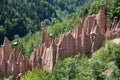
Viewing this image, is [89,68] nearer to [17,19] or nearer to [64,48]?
[64,48]

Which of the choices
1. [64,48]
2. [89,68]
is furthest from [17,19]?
[89,68]

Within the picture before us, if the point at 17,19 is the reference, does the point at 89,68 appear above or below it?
below

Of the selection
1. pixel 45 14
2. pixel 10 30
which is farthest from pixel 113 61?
pixel 45 14

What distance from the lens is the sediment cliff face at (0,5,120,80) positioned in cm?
5197

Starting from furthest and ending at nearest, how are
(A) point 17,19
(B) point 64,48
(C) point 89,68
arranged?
1. (A) point 17,19
2. (B) point 64,48
3. (C) point 89,68

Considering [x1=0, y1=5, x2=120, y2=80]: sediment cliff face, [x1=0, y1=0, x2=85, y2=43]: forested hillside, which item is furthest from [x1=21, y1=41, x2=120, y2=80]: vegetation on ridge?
[x1=0, y1=0, x2=85, y2=43]: forested hillside

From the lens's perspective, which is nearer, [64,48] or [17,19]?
[64,48]

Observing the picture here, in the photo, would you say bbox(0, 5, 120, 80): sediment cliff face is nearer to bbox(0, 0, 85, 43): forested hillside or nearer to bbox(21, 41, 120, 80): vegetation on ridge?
bbox(21, 41, 120, 80): vegetation on ridge

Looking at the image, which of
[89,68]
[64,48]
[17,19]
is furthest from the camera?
[17,19]

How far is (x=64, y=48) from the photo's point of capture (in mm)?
51938

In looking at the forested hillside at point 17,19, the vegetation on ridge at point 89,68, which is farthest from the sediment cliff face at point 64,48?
the forested hillside at point 17,19

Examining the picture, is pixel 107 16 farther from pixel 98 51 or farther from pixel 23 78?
pixel 23 78

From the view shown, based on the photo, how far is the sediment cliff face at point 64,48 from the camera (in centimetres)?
5197

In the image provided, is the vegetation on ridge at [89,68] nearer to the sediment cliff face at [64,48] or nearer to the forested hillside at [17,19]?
the sediment cliff face at [64,48]
